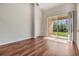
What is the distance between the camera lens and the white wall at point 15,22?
180cm

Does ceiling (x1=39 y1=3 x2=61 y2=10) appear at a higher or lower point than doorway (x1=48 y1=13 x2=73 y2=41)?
higher

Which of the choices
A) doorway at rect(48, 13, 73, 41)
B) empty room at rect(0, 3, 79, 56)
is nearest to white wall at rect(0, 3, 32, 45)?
empty room at rect(0, 3, 79, 56)

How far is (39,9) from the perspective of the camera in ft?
6.44

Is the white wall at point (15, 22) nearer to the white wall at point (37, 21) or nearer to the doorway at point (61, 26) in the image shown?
the white wall at point (37, 21)

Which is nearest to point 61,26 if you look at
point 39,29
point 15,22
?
point 39,29

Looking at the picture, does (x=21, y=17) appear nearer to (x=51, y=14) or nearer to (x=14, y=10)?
(x=14, y=10)

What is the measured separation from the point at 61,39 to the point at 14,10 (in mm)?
1098

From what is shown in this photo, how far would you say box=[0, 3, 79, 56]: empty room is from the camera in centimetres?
184

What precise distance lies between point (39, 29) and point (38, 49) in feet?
1.34

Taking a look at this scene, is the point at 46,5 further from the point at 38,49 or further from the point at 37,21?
the point at 38,49

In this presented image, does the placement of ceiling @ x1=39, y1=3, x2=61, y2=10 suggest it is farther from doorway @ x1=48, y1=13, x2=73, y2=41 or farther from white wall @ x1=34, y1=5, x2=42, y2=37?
doorway @ x1=48, y1=13, x2=73, y2=41

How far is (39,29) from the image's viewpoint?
1.98 m

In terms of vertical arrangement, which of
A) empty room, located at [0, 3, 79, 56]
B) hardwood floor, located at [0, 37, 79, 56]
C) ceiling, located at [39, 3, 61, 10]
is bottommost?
hardwood floor, located at [0, 37, 79, 56]

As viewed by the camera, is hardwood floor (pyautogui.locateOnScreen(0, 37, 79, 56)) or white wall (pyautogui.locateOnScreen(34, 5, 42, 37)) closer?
hardwood floor (pyautogui.locateOnScreen(0, 37, 79, 56))
